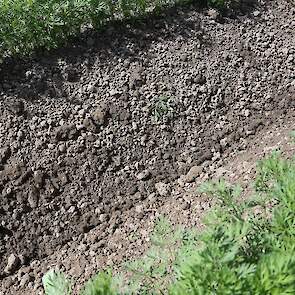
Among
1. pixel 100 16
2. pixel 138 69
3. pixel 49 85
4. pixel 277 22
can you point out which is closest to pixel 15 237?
pixel 49 85

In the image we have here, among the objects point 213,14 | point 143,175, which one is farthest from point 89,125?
point 213,14

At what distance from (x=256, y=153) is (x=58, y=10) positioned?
6.49ft

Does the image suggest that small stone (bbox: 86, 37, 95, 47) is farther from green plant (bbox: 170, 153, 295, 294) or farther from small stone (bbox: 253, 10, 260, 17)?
green plant (bbox: 170, 153, 295, 294)

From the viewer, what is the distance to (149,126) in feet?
15.0

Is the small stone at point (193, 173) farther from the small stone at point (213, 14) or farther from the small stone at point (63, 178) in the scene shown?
the small stone at point (213, 14)

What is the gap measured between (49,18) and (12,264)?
6.48ft

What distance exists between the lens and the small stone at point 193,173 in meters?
4.34

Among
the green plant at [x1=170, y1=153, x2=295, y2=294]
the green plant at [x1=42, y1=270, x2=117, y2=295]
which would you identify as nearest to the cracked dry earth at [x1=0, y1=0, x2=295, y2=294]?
the green plant at [x1=170, y1=153, x2=295, y2=294]

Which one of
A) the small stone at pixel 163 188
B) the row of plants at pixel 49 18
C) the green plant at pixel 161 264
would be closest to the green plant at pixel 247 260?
the green plant at pixel 161 264

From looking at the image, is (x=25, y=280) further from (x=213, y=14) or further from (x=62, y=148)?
(x=213, y=14)

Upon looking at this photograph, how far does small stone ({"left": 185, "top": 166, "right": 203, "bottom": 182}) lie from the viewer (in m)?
4.34

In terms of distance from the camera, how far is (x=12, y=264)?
401 cm

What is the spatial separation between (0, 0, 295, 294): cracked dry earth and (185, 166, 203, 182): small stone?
1 cm

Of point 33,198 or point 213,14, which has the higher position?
point 213,14
